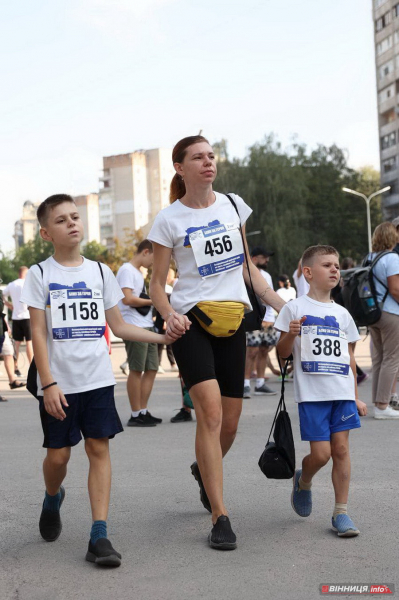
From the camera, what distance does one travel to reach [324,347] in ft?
17.5

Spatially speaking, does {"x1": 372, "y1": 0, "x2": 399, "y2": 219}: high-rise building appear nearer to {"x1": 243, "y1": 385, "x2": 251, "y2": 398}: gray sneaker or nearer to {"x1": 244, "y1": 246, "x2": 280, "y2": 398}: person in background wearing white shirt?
{"x1": 244, "y1": 246, "x2": 280, "y2": 398}: person in background wearing white shirt

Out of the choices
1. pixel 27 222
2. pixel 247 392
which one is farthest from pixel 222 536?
pixel 27 222

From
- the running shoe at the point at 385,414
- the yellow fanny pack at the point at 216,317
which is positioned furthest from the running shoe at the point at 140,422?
the yellow fanny pack at the point at 216,317

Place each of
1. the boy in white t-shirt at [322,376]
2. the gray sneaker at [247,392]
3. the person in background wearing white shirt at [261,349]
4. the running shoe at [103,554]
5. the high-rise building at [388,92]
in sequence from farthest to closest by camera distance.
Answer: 1. the high-rise building at [388,92]
2. the person in background wearing white shirt at [261,349]
3. the gray sneaker at [247,392]
4. the boy in white t-shirt at [322,376]
5. the running shoe at [103,554]

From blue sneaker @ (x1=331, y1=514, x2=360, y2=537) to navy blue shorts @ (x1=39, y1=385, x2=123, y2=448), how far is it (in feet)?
4.07

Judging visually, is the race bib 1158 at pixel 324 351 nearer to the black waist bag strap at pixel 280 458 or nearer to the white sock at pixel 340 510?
the black waist bag strap at pixel 280 458

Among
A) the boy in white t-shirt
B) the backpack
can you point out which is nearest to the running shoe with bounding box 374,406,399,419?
the backpack

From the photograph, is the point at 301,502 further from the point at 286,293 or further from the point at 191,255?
the point at 286,293

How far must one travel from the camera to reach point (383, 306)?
32.0 ft

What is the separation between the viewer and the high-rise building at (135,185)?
141 metres

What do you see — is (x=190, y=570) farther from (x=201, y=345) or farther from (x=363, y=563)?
(x=201, y=345)

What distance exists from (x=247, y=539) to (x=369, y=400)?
272 inches

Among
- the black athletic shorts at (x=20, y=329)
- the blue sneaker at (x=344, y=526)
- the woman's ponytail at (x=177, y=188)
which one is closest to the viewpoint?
the blue sneaker at (x=344, y=526)

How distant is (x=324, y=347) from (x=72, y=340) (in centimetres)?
142
